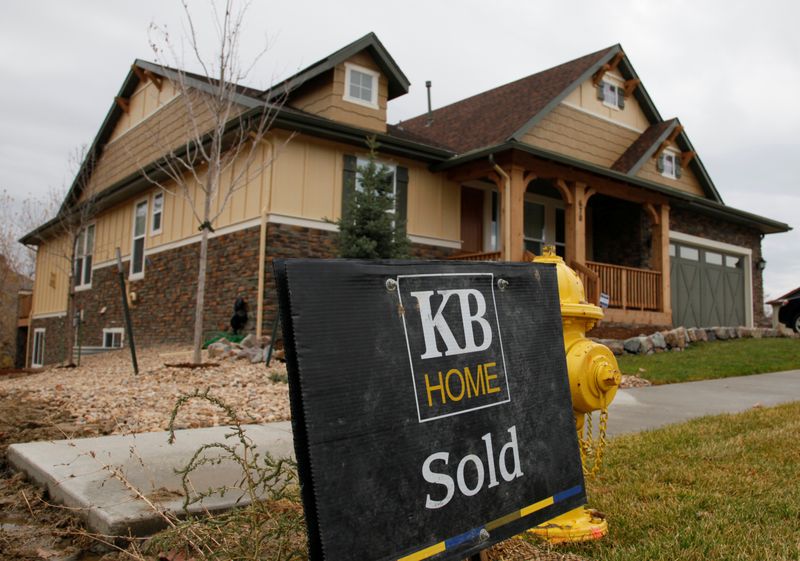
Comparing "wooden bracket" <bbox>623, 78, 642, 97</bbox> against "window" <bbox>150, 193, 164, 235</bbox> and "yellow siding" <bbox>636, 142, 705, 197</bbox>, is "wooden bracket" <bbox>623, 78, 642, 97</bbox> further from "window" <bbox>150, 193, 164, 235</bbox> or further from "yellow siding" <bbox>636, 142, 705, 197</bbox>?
"window" <bbox>150, 193, 164, 235</bbox>

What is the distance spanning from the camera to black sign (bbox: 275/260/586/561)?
165 centimetres

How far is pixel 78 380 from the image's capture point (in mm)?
8102

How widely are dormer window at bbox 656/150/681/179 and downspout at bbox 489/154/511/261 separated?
21.7 feet

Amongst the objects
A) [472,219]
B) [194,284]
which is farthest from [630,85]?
[194,284]

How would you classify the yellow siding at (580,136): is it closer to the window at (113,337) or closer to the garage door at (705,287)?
the garage door at (705,287)

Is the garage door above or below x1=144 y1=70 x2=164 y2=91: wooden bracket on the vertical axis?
below

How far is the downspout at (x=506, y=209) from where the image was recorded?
12.4 m

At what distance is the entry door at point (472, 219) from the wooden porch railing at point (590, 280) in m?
2.48

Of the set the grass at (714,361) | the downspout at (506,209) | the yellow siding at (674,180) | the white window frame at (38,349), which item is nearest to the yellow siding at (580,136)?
the yellow siding at (674,180)

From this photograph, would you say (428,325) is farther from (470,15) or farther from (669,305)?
(669,305)

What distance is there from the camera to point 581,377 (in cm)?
256

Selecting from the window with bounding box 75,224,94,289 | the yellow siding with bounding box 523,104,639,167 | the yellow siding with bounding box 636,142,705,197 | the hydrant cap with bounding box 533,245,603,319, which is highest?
the yellow siding with bounding box 523,104,639,167

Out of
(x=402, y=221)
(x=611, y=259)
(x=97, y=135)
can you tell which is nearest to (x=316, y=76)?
(x=402, y=221)

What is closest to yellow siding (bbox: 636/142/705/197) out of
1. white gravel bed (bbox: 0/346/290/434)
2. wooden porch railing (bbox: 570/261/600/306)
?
wooden porch railing (bbox: 570/261/600/306)
